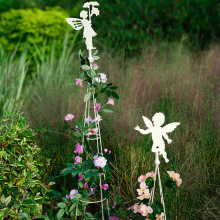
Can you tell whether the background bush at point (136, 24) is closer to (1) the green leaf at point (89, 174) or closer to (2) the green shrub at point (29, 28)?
(2) the green shrub at point (29, 28)

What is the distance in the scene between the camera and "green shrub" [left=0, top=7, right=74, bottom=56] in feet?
15.4

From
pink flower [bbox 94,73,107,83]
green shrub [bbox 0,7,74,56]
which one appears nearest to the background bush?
green shrub [bbox 0,7,74,56]

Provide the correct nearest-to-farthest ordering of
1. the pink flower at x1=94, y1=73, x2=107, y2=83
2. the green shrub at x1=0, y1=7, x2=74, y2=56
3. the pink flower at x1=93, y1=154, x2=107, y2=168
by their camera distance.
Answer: the pink flower at x1=93, y1=154, x2=107, y2=168 < the pink flower at x1=94, y1=73, x2=107, y2=83 < the green shrub at x1=0, y1=7, x2=74, y2=56

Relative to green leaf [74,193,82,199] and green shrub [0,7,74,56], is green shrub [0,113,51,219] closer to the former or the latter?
green leaf [74,193,82,199]

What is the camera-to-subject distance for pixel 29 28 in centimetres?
469

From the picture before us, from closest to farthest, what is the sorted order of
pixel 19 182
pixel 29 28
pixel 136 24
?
pixel 19 182 < pixel 29 28 < pixel 136 24

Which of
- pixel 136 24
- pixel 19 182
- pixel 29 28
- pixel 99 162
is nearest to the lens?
pixel 99 162

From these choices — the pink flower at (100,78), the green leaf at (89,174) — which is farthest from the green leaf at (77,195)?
the pink flower at (100,78)

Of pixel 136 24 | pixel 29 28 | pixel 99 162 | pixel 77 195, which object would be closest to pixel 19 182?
pixel 77 195

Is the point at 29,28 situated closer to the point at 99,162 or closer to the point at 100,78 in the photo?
the point at 100,78

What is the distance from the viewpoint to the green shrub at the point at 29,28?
4695 mm

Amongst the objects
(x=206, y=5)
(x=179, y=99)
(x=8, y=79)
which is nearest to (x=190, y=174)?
(x=179, y=99)

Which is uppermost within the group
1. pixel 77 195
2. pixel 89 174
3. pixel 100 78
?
pixel 100 78

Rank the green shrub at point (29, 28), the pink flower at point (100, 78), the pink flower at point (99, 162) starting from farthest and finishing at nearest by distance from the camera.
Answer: the green shrub at point (29, 28)
the pink flower at point (100, 78)
the pink flower at point (99, 162)
